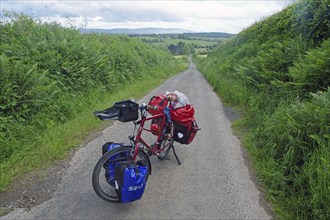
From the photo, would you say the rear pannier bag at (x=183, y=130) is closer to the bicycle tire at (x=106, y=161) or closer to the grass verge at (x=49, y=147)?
the bicycle tire at (x=106, y=161)

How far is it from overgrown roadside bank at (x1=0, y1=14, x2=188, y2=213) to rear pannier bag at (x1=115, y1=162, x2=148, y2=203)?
6.60 feet

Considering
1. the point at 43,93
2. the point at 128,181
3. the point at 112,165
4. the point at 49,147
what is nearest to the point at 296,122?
the point at 128,181

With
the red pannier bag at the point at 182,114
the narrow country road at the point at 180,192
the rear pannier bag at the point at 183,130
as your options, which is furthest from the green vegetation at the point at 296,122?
the red pannier bag at the point at 182,114

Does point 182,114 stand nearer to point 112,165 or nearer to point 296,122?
point 112,165

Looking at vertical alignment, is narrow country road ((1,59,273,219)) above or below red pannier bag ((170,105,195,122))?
below

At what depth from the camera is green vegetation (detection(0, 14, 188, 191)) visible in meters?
5.20

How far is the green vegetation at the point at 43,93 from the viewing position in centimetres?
520

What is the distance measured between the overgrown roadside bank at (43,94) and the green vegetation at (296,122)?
13.5ft

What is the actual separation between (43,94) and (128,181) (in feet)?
14.1

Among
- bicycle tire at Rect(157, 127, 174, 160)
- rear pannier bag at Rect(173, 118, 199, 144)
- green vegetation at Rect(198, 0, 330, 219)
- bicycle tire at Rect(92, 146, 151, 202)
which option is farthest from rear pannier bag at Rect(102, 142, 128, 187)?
green vegetation at Rect(198, 0, 330, 219)

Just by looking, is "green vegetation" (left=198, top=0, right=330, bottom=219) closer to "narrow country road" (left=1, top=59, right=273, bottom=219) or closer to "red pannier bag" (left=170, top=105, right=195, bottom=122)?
"narrow country road" (left=1, top=59, right=273, bottom=219)

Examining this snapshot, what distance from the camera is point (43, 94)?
6621mm

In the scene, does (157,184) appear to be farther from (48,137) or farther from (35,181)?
(48,137)

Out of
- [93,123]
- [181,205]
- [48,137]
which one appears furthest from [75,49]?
[181,205]
